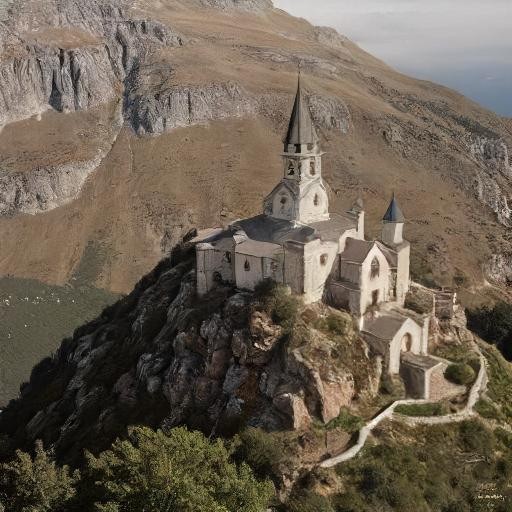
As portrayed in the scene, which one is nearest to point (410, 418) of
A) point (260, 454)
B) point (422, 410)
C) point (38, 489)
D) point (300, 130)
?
point (422, 410)

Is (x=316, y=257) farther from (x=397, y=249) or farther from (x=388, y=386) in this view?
(x=388, y=386)

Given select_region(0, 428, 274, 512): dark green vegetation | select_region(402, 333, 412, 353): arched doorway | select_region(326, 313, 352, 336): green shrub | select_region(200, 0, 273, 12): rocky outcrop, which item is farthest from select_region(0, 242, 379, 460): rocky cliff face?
select_region(200, 0, 273, 12): rocky outcrop

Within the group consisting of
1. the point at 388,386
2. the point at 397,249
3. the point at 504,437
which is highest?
the point at 397,249

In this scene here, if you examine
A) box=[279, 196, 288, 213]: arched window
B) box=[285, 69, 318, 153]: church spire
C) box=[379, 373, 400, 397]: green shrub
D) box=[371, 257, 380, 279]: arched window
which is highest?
box=[285, 69, 318, 153]: church spire

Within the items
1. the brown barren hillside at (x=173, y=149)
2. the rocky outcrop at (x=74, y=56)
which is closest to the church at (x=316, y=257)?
the brown barren hillside at (x=173, y=149)

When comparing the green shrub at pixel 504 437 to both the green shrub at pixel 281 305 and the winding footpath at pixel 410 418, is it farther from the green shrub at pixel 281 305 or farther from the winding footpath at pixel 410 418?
the green shrub at pixel 281 305

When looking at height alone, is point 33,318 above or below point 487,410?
below

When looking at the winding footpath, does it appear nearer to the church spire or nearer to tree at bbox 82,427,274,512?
tree at bbox 82,427,274,512
